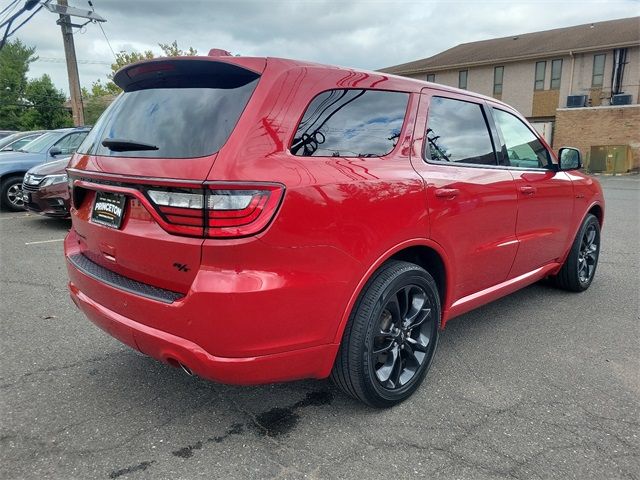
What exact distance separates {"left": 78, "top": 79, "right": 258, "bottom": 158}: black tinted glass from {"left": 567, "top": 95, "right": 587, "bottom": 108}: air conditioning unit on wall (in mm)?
31286

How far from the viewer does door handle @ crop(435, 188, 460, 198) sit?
281cm

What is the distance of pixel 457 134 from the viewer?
3.20 m

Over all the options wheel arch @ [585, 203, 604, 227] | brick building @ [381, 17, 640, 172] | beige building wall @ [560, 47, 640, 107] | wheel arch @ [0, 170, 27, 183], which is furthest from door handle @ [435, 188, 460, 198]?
beige building wall @ [560, 47, 640, 107]

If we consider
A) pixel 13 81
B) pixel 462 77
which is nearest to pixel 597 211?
pixel 462 77

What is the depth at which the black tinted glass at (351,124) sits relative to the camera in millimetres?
2299

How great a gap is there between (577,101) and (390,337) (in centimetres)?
3092

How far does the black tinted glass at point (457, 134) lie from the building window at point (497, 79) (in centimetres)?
3374

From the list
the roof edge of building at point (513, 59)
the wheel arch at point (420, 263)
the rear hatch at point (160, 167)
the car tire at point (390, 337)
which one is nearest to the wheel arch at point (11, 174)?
the rear hatch at point (160, 167)

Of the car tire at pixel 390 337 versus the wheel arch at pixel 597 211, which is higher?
the wheel arch at pixel 597 211

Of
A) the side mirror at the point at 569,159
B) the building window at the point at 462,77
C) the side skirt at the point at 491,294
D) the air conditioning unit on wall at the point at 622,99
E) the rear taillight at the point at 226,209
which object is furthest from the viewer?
the building window at the point at 462,77

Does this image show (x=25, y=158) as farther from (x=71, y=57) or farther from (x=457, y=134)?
(x=457, y=134)

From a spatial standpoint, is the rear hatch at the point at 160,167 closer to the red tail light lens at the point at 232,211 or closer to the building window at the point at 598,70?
the red tail light lens at the point at 232,211

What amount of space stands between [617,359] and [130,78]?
359 cm

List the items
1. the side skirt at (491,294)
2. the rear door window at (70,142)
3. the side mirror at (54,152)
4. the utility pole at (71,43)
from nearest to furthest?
1. the side skirt at (491,294)
2. the side mirror at (54,152)
3. the rear door window at (70,142)
4. the utility pole at (71,43)
